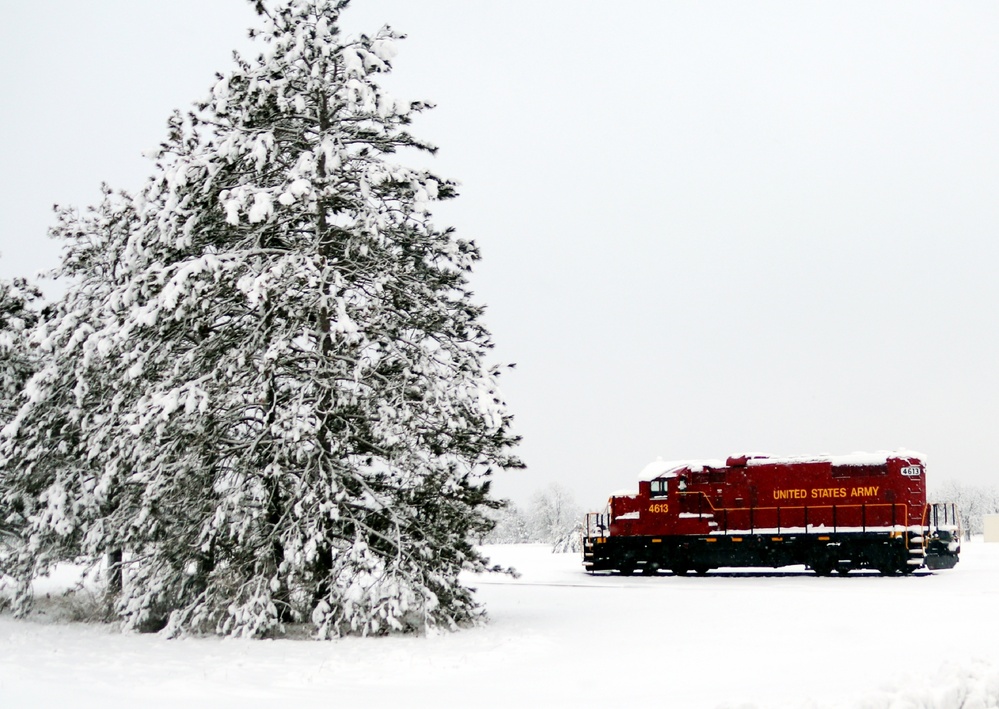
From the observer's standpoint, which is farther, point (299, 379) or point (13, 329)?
point (13, 329)

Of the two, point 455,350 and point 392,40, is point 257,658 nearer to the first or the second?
point 455,350

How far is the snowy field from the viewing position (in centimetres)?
1088

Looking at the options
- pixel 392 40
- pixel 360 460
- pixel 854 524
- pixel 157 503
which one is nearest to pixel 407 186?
pixel 392 40

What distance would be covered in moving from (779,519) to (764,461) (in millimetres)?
1966

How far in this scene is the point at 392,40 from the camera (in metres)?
17.7

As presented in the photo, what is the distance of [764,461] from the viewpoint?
29906 millimetres

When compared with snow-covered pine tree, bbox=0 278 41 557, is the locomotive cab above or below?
below

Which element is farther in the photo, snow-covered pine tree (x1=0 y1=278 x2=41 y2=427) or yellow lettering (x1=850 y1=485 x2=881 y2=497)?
yellow lettering (x1=850 y1=485 x2=881 y2=497)

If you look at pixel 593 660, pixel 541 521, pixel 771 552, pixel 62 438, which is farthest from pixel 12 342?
pixel 541 521

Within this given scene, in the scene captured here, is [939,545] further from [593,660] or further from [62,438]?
[62,438]

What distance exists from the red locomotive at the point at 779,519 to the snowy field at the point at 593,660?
6.38 metres

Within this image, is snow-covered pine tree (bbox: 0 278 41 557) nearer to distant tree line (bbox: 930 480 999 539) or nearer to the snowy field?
the snowy field

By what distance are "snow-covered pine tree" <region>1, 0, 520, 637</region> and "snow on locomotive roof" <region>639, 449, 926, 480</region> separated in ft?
48.1

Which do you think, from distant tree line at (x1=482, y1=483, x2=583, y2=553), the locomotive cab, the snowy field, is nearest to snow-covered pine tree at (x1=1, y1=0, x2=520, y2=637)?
the snowy field
